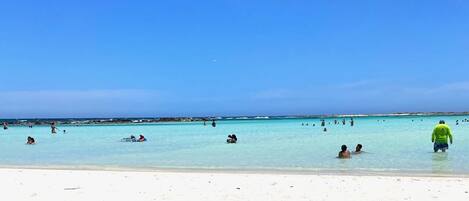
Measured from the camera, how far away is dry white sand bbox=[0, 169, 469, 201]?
10.2 meters

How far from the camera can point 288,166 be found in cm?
1739

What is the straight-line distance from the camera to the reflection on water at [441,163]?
50.2 ft

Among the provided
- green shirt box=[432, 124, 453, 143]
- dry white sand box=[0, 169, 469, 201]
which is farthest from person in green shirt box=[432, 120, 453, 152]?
dry white sand box=[0, 169, 469, 201]

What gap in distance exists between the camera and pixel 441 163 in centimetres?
1714

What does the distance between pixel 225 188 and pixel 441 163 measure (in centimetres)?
864

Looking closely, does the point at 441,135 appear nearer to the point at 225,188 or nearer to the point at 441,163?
the point at 441,163

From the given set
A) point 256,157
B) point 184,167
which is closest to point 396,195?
point 184,167

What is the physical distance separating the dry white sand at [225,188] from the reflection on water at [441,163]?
2477 millimetres

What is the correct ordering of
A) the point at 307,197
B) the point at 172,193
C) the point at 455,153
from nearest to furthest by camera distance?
the point at 307,197 → the point at 172,193 → the point at 455,153

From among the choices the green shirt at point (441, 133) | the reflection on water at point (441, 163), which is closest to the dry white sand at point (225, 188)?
the reflection on water at point (441, 163)

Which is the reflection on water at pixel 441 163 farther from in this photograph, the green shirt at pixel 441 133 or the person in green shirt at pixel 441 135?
the green shirt at pixel 441 133

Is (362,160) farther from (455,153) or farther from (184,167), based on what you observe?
(184,167)

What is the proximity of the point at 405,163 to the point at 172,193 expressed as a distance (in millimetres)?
9264

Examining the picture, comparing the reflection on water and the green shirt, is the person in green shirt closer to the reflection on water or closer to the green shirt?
the green shirt
